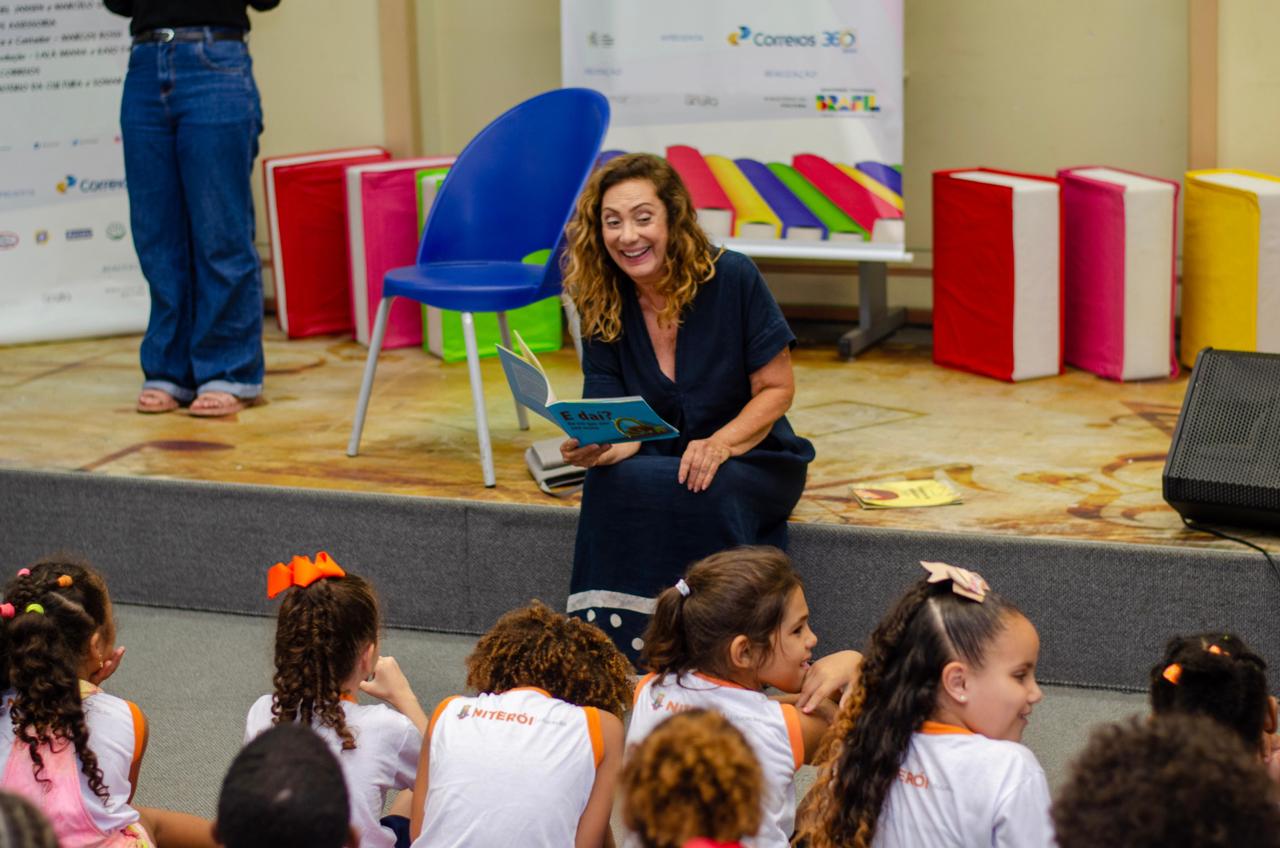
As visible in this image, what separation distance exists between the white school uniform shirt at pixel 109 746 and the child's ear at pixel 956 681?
1.05 meters

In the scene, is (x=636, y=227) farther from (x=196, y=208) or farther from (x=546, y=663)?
(x=196, y=208)

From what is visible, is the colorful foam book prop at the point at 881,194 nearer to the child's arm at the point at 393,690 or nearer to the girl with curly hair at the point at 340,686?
the child's arm at the point at 393,690

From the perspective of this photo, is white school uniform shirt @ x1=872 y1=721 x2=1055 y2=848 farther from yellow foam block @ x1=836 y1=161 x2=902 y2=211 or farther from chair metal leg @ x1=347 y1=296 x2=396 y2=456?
yellow foam block @ x1=836 y1=161 x2=902 y2=211

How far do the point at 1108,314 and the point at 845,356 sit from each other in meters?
0.78

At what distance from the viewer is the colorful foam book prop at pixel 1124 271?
388 cm

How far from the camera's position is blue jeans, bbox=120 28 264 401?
3.72m

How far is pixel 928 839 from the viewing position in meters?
1.74

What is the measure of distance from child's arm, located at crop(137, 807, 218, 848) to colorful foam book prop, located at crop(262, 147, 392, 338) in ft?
8.83

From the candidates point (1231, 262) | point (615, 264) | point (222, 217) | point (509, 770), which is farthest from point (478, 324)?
point (509, 770)

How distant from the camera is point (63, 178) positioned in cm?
482

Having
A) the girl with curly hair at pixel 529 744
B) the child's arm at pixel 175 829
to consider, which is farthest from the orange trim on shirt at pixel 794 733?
the child's arm at pixel 175 829

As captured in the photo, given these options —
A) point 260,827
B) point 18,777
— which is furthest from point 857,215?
point 260,827

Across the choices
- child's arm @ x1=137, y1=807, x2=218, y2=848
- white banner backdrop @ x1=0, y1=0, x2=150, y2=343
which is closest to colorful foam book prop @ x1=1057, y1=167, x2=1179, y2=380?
child's arm @ x1=137, y1=807, x2=218, y2=848

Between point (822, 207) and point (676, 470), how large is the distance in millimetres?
1809
